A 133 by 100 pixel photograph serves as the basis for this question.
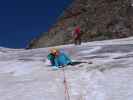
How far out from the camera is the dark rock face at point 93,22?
198ft

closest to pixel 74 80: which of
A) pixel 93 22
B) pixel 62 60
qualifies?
pixel 62 60

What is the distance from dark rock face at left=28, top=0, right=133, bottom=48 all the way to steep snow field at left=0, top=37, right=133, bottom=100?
37.0 meters

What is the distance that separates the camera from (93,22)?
6538cm

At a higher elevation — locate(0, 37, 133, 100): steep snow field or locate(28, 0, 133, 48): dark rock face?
locate(28, 0, 133, 48): dark rock face

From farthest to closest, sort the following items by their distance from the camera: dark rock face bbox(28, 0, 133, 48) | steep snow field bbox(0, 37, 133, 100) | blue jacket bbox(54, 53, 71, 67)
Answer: dark rock face bbox(28, 0, 133, 48) → blue jacket bbox(54, 53, 71, 67) → steep snow field bbox(0, 37, 133, 100)

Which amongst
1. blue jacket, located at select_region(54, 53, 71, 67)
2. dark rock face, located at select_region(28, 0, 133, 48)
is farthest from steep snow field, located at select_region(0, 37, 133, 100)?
dark rock face, located at select_region(28, 0, 133, 48)

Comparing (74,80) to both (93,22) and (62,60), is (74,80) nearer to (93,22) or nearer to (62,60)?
(62,60)

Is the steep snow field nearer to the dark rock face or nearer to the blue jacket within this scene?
the blue jacket

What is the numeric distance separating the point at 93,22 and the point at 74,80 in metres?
49.1

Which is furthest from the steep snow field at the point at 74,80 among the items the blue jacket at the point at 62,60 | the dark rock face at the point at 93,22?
Result: the dark rock face at the point at 93,22

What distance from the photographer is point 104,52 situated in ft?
81.1

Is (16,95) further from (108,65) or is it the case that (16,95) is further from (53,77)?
(108,65)

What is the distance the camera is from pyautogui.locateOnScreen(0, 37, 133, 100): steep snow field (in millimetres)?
14477

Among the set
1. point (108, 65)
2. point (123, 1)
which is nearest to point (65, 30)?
point (123, 1)
